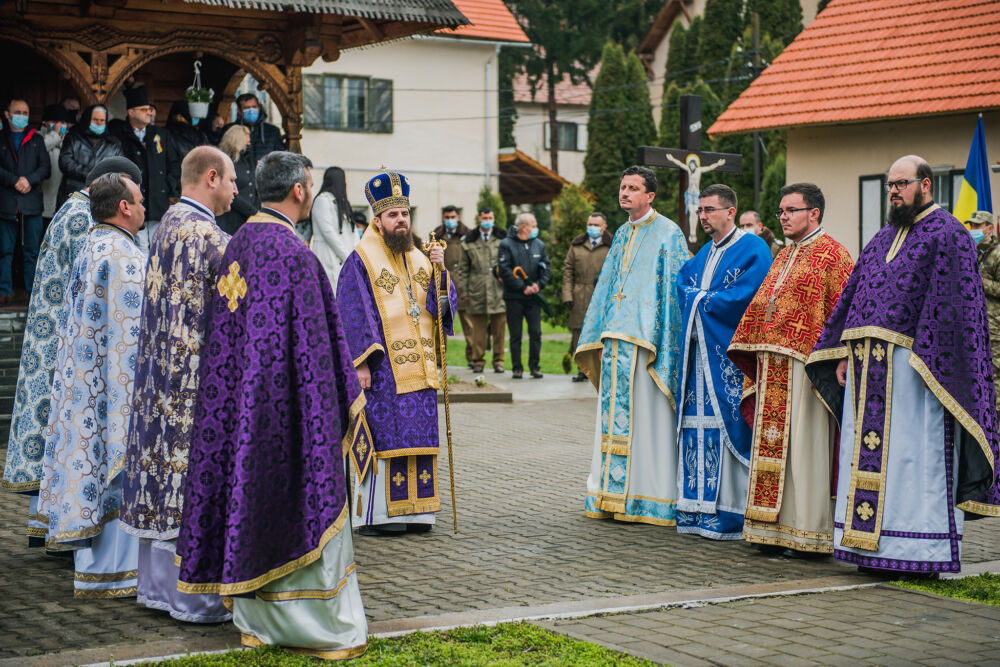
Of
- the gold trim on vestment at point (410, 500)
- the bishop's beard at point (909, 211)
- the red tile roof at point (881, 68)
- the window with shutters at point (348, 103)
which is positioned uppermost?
the window with shutters at point (348, 103)

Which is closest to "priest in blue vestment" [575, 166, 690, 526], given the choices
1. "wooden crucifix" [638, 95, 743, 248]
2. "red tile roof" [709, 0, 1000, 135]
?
"wooden crucifix" [638, 95, 743, 248]

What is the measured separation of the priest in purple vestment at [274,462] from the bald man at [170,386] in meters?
0.41

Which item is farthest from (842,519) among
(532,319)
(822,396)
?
(532,319)

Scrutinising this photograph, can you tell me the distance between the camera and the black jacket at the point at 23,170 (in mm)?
13203

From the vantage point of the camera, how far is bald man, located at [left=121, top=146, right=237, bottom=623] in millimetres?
5613

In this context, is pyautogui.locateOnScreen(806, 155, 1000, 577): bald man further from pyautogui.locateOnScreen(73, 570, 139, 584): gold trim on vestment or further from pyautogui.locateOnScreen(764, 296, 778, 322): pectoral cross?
pyautogui.locateOnScreen(73, 570, 139, 584): gold trim on vestment

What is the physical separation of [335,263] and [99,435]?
6.20m

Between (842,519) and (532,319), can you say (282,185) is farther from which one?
(532,319)

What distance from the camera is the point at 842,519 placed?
6.68 m

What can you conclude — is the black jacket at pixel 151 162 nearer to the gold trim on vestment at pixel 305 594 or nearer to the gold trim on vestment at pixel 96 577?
the gold trim on vestment at pixel 96 577

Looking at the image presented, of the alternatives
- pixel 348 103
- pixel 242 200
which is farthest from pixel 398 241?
pixel 348 103

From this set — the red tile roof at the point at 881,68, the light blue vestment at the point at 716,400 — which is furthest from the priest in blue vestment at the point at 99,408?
the red tile roof at the point at 881,68

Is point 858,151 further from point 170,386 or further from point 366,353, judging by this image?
point 170,386

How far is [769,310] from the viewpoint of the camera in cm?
737
